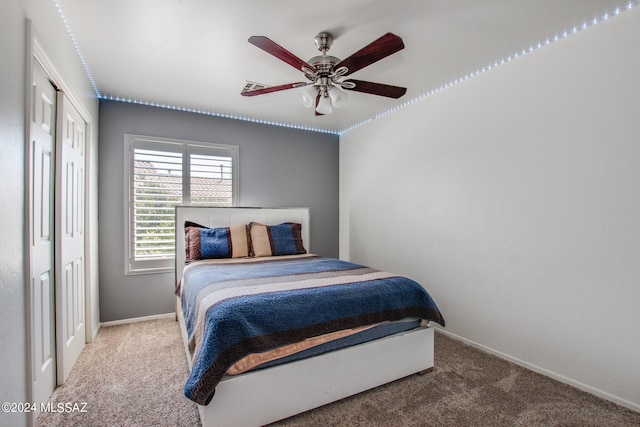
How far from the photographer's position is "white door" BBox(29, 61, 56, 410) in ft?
5.48

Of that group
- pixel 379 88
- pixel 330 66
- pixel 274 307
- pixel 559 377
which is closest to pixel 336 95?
pixel 330 66

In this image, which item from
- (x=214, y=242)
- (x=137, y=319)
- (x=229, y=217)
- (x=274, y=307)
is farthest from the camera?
(x=229, y=217)

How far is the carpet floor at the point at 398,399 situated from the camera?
172 centimetres

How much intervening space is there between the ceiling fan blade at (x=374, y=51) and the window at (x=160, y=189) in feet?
7.44

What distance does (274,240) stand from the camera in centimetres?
346

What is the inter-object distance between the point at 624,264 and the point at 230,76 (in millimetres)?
3179

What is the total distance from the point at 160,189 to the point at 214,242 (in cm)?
95

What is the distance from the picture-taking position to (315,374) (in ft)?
5.86

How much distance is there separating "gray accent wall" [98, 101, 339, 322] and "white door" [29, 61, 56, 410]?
4.25ft

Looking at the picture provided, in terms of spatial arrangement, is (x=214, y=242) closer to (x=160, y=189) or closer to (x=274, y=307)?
(x=160, y=189)

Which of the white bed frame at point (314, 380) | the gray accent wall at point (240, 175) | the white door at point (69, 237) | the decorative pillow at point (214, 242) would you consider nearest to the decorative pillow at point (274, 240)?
the decorative pillow at point (214, 242)

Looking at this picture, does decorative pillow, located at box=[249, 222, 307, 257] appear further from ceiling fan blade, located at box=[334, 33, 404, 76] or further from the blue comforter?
ceiling fan blade, located at box=[334, 33, 404, 76]

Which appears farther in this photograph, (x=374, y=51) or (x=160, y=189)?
(x=160, y=189)

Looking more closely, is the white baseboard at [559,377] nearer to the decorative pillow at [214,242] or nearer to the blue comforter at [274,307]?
the blue comforter at [274,307]
